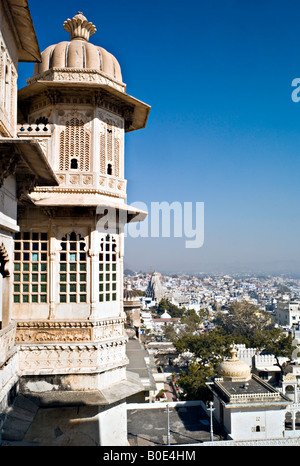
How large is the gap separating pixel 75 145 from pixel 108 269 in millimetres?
3221

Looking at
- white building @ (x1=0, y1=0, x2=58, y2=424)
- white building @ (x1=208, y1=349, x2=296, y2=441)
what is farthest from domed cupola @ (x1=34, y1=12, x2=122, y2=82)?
white building @ (x1=208, y1=349, x2=296, y2=441)

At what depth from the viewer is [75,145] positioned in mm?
10039

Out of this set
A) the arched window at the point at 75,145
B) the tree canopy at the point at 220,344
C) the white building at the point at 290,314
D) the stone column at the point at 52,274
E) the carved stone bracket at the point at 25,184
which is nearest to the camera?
the carved stone bracket at the point at 25,184

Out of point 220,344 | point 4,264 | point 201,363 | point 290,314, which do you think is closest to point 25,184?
point 4,264

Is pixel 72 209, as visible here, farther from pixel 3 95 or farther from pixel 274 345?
pixel 274 345

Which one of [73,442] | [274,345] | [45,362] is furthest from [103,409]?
[274,345]

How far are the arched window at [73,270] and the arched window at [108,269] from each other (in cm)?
44

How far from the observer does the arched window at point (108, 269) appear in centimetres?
1006

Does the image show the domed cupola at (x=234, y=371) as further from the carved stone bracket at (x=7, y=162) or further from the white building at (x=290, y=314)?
the white building at (x=290, y=314)

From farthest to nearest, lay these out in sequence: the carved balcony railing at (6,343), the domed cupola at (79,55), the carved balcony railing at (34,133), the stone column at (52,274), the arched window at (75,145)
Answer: the domed cupola at (79,55)
the arched window at (75,145)
the stone column at (52,274)
the carved balcony railing at (34,133)
the carved balcony railing at (6,343)

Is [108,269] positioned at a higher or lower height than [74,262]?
lower

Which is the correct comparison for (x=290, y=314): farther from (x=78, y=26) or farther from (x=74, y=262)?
(x=78, y=26)

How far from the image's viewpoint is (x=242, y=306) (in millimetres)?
69812

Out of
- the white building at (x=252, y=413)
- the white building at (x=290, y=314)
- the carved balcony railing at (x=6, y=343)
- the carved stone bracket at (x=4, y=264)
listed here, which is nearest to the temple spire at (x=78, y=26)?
the carved stone bracket at (x=4, y=264)
